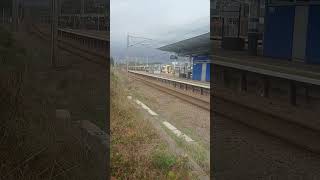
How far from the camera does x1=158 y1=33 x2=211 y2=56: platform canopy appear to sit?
164 inches

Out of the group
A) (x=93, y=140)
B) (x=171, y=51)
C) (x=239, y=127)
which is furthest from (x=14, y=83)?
(x=239, y=127)

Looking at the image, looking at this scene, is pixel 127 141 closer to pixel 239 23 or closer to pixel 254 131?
pixel 254 131

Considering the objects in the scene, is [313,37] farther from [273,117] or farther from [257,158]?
[257,158]

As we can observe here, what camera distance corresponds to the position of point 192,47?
15.2 feet

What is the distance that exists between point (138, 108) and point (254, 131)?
6.58ft

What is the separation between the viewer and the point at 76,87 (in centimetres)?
535

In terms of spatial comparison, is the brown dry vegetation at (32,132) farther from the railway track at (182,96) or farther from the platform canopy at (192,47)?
the railway track at (182,96)

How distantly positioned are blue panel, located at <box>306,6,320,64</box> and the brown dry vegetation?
896 cm

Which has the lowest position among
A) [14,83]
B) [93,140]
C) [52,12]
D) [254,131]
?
[254,131]

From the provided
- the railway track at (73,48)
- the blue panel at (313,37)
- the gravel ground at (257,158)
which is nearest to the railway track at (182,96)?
the gravel ground at (257,158)

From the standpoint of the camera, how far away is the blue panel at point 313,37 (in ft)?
38.9

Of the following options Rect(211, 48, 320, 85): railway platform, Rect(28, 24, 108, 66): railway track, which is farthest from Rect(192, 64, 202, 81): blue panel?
Rect(211, 48, 320, 85): railway platform

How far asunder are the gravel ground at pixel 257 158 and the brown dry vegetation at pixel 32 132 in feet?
4.92

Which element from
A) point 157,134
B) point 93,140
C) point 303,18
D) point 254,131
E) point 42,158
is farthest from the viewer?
point 303,18
